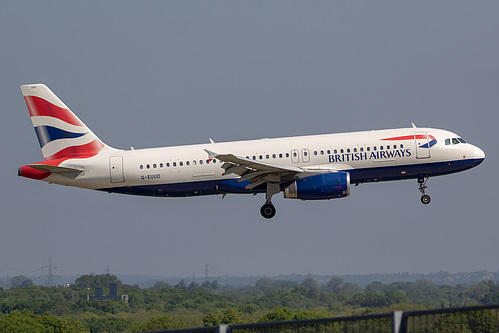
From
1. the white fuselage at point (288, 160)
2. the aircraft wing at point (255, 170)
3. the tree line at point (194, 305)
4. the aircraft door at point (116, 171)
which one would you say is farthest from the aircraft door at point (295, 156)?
the tree line at point (194, 305)

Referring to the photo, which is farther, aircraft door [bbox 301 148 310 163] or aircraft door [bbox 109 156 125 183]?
aircraft door [bbox 109 156 125 183]

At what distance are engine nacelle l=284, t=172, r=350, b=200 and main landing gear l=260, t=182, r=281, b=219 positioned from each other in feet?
5.74

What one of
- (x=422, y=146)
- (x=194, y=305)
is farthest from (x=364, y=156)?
(x=194, y=305)

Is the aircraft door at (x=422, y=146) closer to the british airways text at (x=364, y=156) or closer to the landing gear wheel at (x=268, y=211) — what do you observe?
the british airways text at (x=364, y=156)

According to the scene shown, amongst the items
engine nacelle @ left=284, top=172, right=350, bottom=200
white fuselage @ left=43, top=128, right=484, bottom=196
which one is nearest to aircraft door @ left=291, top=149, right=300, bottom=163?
white fuselage @ left=43, top=128, right=484, bottom=196

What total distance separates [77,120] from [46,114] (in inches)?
81.7

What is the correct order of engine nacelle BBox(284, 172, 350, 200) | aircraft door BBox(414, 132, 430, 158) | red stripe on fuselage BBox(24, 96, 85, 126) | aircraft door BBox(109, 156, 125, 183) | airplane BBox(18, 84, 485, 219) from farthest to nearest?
red stripe on fuselage BBox(24, 96, 85, 126) < aircraft door BBox(109, 156, 125, 183) < aircraft door BBox(414, 132, 430, 158) < airplane BBox(18, 84, 485, 219) < engine nacelle BBox(284, 172, 350, 200)

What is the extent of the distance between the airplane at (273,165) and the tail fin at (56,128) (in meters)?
0.13

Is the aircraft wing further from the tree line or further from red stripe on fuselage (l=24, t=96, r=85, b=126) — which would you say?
the tree line

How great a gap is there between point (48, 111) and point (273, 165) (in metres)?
16.6

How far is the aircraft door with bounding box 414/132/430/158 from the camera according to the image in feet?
144

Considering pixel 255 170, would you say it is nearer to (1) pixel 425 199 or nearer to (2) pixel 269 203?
(2) pixel 269 203

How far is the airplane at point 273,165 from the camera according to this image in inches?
1690

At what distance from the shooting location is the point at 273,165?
4169cm
